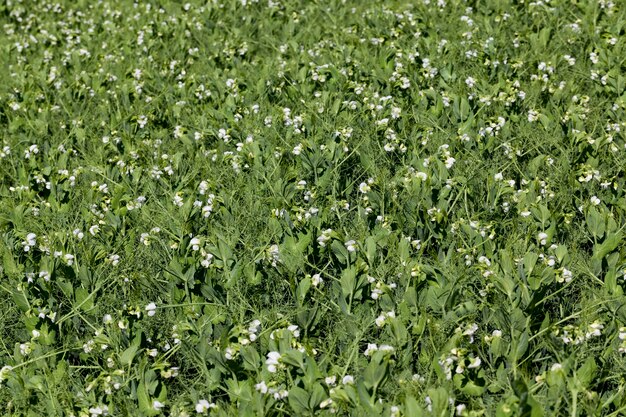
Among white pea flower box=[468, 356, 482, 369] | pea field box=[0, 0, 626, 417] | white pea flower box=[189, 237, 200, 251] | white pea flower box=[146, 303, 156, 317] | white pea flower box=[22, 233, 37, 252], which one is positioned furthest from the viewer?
white pea flower box=[22, 233, 37, 252]

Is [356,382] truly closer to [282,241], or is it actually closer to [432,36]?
[282,241]

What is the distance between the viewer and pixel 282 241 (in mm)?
4312

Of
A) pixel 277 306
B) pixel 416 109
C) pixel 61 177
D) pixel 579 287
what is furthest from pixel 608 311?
pixel 61 177

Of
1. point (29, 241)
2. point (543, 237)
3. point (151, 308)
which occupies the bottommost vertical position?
point (29, 241)

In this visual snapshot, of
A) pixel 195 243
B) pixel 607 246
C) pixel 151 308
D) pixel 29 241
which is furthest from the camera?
pixel 29 241

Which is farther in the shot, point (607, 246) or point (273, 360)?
point (607, 246)

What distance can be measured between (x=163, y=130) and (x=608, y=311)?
11.1 feet

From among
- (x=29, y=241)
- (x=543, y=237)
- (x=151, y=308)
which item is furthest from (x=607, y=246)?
(x=29, y=241)

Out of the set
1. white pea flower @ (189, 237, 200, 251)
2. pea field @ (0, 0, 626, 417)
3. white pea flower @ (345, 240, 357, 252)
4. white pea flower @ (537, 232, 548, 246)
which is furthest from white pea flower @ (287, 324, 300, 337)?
white pea flower @ (537, 232, 548, 246)

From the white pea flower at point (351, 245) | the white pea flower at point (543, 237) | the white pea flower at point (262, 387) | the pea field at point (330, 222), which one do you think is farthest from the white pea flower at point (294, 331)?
the white pea flower at point (543, 237)

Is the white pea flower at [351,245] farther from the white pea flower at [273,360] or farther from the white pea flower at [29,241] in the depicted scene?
the white pea flower at [29,241]

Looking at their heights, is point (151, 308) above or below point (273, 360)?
below

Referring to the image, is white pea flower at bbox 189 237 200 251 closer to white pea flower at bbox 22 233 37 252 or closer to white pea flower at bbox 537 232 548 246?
white pea flower at bbox 22 233 37 252

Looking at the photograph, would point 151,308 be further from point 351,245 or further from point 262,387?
point 351,245
